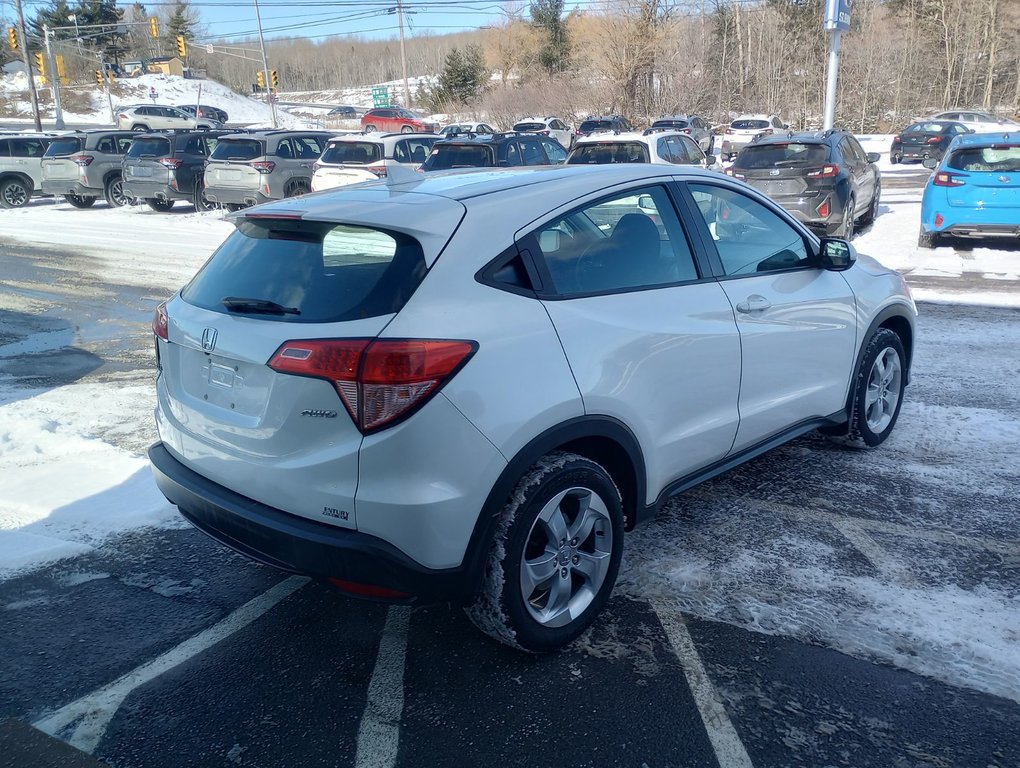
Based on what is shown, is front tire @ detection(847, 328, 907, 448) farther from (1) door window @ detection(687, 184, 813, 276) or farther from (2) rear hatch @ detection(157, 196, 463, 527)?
(2) rear hatch @ detection(157, 196, 463, 527)

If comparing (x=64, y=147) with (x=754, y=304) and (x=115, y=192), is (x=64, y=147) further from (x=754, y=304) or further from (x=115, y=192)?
(x=754, y=304)

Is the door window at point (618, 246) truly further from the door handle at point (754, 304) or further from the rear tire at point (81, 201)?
the rear tire at point (81, 201)

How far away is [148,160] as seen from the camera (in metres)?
19.3

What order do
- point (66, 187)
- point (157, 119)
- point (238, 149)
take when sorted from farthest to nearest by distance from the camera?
point (157, 119), point (66, 187), point (238, 149)

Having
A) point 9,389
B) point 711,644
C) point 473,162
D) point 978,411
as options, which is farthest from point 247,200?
point 711,644

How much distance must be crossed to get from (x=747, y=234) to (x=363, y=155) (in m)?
13.5

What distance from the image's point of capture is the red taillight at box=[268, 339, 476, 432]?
2.73 meters

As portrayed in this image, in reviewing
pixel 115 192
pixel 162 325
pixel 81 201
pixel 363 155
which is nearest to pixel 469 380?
pixel 162 325

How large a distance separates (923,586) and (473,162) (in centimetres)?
1323

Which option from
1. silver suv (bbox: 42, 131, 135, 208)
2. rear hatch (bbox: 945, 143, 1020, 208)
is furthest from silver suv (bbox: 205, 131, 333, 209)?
rear hatch (bbox: 945, 143, 1020, 208)

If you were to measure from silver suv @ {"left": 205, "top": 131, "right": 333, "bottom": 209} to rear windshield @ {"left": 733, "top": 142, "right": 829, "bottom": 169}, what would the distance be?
357 inches

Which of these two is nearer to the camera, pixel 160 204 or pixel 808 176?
A: pixel 808 176

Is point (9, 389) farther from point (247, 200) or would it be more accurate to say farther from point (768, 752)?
point (247, 200)

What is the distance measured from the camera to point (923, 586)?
370 centimetres
